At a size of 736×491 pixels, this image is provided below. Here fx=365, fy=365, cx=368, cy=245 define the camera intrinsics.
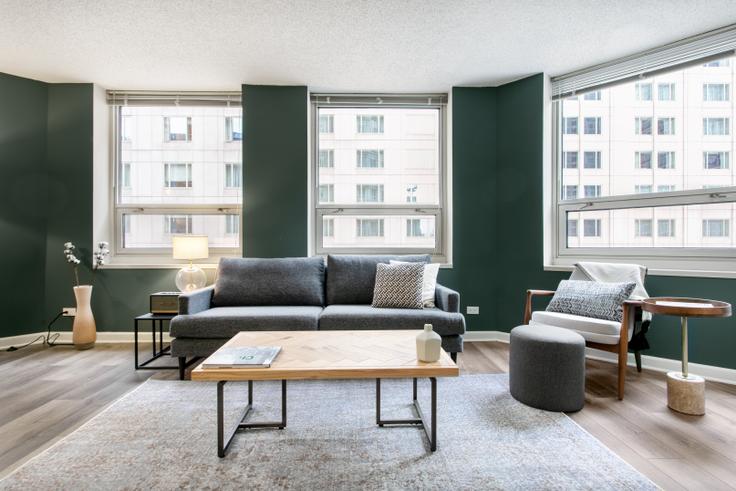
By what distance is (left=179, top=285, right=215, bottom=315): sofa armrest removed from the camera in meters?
2.83

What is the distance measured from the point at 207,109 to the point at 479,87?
303 centimetres

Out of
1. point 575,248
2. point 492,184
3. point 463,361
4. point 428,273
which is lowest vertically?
point 463,361

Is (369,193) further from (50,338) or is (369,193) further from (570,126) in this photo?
(50,338)

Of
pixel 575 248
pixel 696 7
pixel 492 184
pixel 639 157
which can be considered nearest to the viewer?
pixel 696 7

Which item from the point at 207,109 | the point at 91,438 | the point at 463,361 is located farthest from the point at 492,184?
the point at 91,438

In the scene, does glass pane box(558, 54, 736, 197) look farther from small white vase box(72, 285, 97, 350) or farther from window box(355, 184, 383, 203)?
small white vase box(72, 285, 97, 350)

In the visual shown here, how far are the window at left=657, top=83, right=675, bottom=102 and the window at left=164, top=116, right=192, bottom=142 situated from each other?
4661mm

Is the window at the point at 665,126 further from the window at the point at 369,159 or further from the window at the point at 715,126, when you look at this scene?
the window at the point at 369,159

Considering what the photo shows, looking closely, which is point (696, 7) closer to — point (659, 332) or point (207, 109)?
point (659, 332)

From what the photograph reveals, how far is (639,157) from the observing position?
3.28 metres

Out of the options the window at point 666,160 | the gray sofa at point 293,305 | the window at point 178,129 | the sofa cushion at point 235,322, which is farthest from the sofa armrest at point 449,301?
the window at point 178,129

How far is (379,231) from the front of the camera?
4.15 m

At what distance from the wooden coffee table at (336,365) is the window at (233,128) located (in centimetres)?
268

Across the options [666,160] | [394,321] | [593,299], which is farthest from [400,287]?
[666,160]
